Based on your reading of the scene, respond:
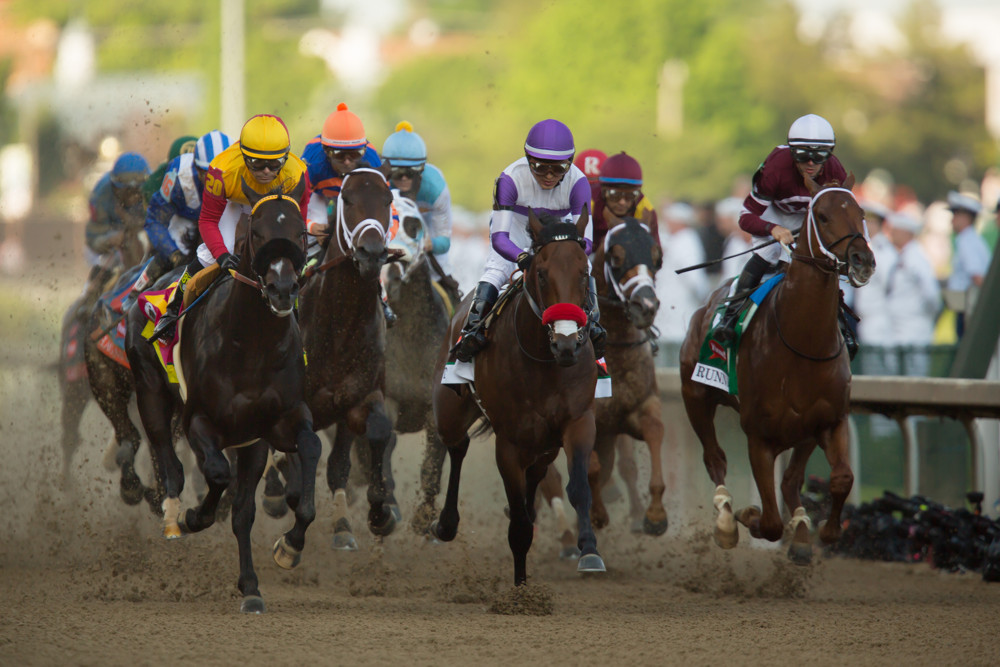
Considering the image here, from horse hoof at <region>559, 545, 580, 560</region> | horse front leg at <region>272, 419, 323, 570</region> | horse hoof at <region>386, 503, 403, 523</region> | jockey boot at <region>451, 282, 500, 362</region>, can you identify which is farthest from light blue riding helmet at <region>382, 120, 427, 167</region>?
horse front leg at <region>272, 419, 323, 570</region>

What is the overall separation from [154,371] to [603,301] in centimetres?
295

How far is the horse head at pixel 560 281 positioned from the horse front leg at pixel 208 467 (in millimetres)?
1859

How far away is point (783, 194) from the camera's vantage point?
28.4ft

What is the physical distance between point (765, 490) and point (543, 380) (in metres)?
1.53

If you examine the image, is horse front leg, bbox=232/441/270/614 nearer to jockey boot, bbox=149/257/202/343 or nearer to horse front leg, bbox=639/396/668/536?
jockey boot, bbox=149/257/202/343

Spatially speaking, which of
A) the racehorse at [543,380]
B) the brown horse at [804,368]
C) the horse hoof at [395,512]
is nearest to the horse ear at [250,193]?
the racehorse at [543,380]

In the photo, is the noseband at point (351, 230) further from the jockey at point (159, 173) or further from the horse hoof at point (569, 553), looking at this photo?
the horse hoof at point (569, 553)

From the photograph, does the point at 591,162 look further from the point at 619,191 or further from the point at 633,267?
the point at 633,267

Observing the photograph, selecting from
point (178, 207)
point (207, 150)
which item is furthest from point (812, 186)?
point (178, 207)

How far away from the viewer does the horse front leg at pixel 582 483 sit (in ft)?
23.7

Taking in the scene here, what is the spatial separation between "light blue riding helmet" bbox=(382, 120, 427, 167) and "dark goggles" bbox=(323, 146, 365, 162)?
977 mm

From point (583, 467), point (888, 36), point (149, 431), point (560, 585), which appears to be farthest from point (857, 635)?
point (888, 36)

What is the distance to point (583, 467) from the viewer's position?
7520 mm

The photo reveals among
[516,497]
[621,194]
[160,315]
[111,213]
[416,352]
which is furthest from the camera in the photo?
[111,213]
